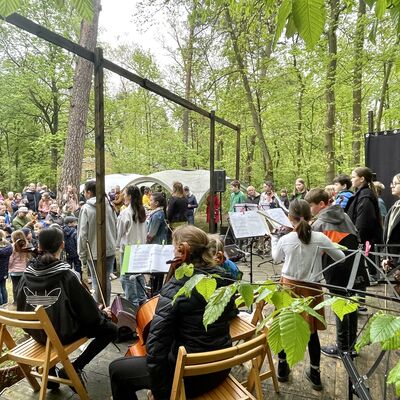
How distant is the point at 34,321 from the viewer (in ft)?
7.36

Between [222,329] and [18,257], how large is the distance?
4399 mm

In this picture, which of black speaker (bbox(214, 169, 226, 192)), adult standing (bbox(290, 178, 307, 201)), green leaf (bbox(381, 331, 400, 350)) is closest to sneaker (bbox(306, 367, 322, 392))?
green leaf (bbox(381, 331, 400, 350))

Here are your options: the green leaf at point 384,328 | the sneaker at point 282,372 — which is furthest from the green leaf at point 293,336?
the sneaker at point 282,372

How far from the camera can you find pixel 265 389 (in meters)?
2.80

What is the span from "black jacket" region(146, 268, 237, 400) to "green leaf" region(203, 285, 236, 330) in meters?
0.76

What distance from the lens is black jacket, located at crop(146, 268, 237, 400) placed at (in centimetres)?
185

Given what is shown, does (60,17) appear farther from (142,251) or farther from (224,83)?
(142,251)

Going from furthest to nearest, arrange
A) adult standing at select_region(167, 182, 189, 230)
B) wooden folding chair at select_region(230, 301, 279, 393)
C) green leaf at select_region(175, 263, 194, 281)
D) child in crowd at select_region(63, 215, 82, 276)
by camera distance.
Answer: adult standing at select_region(167, 182, 189, 230) < child in crowd at select_region(63, 215, 82, 276) < wooden folding chair at select_region(230, 301, 279, 393) < green leaf at select_region(175, 263, 194, 281)

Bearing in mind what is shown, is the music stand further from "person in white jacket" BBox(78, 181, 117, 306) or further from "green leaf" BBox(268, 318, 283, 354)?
"green leaf" BBox(268, 318, 283, 354)

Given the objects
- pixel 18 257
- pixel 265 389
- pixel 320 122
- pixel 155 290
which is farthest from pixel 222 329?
pixel 320 122

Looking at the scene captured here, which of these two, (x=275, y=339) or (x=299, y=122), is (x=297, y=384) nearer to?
(x=275, y=339)

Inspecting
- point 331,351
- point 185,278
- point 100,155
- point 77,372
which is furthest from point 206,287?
point 331,351

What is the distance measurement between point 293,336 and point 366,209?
3854mm

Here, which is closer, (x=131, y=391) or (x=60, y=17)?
(x=131, y=391)
